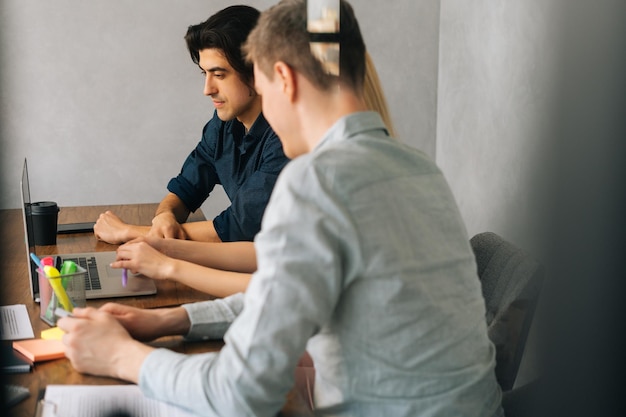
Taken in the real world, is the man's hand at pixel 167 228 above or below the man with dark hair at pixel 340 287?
below

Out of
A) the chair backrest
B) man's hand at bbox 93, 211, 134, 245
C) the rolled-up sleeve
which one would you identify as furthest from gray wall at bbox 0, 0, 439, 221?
the chair backrest

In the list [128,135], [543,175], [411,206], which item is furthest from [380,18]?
[128,135]

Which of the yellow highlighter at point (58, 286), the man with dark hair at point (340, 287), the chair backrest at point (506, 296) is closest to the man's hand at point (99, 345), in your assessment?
the man with dark hair at point (340, 287)

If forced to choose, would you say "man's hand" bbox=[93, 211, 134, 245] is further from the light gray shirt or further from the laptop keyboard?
the light gray shirt

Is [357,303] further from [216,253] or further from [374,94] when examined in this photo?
[216,253]

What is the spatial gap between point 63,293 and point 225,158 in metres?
0.42

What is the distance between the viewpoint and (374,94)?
71 cm

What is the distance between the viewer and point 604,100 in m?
0.43

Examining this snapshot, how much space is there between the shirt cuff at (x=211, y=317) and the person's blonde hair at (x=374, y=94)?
11.2 inches

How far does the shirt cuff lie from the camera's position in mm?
861

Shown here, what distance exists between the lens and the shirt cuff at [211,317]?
86cm

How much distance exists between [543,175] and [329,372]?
306 millimetres

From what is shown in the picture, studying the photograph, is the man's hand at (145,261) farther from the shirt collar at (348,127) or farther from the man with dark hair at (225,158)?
the shirt collar at (348,127)

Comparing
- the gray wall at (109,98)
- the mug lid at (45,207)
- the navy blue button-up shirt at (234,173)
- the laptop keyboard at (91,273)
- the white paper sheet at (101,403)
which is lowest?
the laptop keyboard at (91,273)
